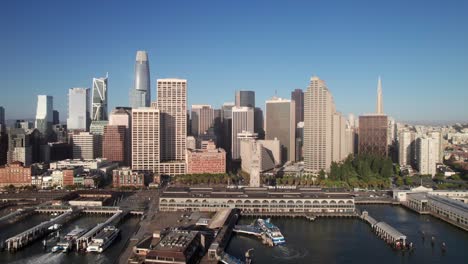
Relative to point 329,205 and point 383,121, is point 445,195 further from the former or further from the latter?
point 383,121

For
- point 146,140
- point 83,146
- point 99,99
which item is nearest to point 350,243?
point 146,140

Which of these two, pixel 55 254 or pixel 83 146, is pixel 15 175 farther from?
pixel 55 254

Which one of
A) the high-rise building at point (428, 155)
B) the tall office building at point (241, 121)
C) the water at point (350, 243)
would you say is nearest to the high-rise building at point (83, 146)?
the tall office building at point (241, 121)

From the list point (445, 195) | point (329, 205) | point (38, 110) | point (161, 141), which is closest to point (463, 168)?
point (445, 195)

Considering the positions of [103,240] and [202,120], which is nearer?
[103,240]

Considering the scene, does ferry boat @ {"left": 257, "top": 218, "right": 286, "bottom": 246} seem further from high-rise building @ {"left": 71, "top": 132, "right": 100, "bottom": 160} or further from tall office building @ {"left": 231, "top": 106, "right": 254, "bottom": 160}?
tall office building @ {"left": 231, "top": 106, "right": 254, "bottom": 160}

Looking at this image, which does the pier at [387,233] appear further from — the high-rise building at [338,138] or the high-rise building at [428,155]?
the high-rise building at [428,155]
